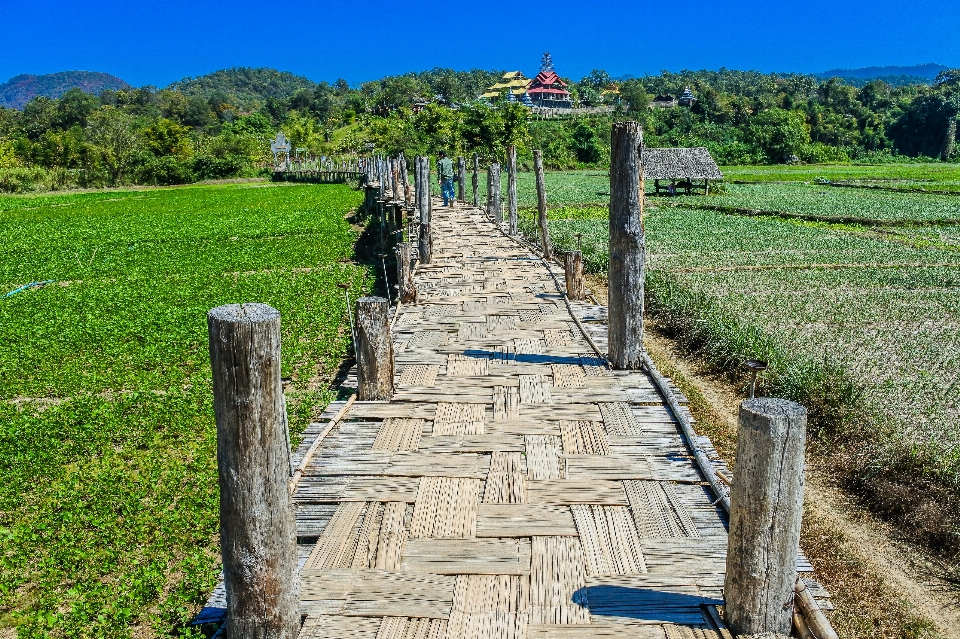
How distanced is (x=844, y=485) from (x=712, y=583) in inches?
112

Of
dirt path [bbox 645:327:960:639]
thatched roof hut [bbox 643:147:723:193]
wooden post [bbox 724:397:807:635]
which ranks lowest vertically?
dirt path [bbox 645:327:960:639]

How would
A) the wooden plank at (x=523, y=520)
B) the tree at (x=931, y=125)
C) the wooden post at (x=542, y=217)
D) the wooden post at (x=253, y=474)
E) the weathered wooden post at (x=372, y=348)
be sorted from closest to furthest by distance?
1. the wooden post at (x=253, y=474)
2. the wooden plank at (x=523, y=520)
3. the weathered wooden post at (x=372, y=348)
4. the wooden post at (x=542, y=217)
5. the tree at (x=931, y=125)

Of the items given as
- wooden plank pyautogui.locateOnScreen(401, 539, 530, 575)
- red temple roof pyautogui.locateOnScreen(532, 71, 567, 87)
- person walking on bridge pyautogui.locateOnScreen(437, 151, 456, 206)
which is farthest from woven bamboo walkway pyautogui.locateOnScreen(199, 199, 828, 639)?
red temple roof pyautogui.locateOnScreen(532, 71, 567, 87)

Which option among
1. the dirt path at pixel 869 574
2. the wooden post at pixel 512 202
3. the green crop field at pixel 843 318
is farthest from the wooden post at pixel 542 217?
the dirt path at pixel 869 574

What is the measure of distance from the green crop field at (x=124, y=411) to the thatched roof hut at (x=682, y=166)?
63.1ft

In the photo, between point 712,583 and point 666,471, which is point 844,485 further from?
point 712,583

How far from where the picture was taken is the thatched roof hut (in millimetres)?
32844

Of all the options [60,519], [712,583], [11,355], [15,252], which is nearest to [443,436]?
[712,583]

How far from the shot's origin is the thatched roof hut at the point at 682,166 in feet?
108

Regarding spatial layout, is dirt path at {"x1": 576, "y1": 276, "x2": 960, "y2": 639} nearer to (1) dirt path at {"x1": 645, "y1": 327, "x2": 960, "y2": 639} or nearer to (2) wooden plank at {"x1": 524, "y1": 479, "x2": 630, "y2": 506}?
(1) dirt path at {"x1": 645, "y1": 327, "x2": 960, "y2": 639}

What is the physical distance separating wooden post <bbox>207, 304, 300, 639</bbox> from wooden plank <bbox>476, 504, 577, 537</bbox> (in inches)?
45.0

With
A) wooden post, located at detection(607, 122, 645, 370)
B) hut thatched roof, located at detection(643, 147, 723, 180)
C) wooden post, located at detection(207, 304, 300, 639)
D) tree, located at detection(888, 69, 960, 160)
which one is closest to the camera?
wooden post, located at detection(207, 304, 300, 639)

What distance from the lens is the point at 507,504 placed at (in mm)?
4203

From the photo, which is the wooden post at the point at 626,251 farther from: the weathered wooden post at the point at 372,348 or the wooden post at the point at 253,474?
the wooden post at the point at 253,474
